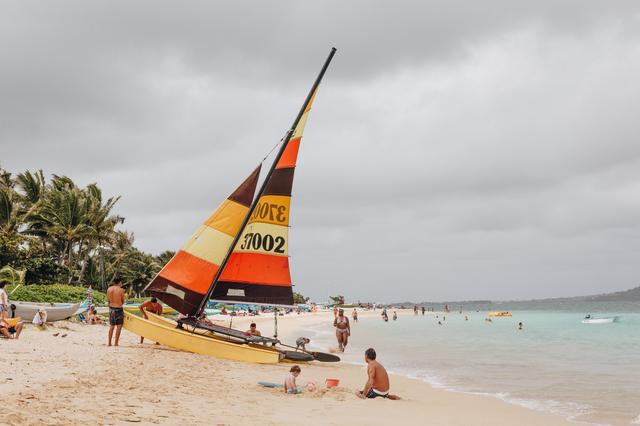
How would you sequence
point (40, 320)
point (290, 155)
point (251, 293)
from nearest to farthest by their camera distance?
point (251, 293) < point (290, 155) < point (40, 320)

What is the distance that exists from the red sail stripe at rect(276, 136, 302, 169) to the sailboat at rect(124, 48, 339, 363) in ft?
0.11

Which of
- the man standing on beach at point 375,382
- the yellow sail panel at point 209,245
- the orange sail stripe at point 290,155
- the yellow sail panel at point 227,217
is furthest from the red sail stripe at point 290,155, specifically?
the man standing on beach at point 375,382

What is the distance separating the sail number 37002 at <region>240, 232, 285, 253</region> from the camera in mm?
16391

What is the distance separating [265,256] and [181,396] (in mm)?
7843

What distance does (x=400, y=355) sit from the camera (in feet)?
76.7

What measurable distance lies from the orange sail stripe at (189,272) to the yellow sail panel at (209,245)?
19 centimetres

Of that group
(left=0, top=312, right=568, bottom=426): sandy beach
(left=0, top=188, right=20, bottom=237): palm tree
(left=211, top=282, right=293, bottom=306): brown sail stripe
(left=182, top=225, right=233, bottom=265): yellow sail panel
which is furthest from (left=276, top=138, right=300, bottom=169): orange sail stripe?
(left=0, top=188, right=20, bottom=237): palm tree

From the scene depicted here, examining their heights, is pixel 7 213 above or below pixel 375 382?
above

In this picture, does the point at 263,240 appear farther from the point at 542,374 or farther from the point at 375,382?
the point at 542,374

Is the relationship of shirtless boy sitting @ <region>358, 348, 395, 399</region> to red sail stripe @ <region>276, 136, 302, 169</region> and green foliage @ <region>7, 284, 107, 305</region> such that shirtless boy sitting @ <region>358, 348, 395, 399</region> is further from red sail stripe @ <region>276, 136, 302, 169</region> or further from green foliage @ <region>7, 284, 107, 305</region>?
green foliage @ <region>7, 284, 107, 305</region>

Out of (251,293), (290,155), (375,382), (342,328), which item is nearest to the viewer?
(375,382)

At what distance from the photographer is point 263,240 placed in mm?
16453

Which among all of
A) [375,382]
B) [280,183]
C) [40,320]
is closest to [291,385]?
[375,382]

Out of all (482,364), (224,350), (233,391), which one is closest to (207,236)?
(224,350)
